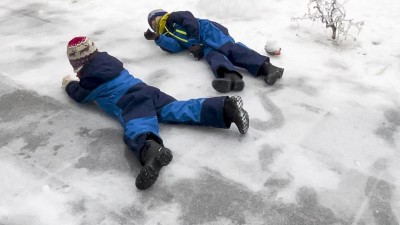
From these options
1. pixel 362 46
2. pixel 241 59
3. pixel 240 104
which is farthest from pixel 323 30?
pixel 240 104

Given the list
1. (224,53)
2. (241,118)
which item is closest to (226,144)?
(241,118)

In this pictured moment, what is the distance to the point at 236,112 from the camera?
2793 millimetres

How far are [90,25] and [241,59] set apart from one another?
215cm

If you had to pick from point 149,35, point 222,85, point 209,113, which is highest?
point 209,113

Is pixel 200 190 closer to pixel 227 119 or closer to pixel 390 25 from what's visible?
pixel 227 119

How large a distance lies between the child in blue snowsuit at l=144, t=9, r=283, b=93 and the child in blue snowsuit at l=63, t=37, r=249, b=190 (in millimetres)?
597

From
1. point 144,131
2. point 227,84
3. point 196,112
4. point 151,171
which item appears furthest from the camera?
point 227,84

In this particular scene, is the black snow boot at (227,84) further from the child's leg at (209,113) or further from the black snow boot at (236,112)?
the black snow boot at (236,112)

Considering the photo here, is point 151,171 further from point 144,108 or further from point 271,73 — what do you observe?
point 271,73

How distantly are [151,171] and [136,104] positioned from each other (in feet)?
2.34

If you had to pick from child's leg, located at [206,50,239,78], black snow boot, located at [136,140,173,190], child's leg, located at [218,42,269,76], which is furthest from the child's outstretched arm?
child's leg, located at [218,42,269,76]

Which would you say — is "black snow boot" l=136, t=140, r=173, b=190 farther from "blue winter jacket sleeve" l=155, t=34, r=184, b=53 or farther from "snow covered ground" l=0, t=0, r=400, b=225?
"blue winter jacket sleeve" l=155, t=34, r=184, b=53

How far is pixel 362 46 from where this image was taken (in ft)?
14.1

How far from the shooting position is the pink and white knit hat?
3.13m
